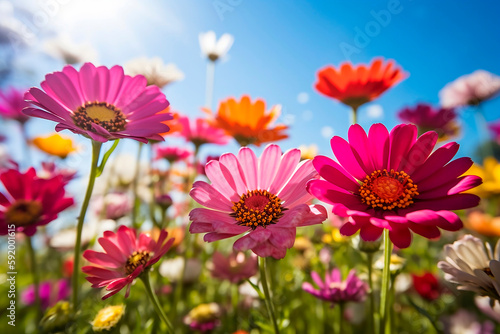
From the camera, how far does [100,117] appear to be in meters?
0.71

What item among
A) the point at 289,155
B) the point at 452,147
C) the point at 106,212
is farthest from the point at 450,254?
the point at 106,212

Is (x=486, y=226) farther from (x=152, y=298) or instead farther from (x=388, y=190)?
(x=152, y=298)

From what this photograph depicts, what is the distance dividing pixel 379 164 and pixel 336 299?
0.45 metres

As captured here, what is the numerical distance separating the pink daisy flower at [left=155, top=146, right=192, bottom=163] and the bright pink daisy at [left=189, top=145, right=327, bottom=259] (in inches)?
46.5

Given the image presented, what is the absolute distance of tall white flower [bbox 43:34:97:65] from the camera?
2037 mm

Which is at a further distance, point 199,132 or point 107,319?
point 199,132

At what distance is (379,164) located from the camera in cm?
64

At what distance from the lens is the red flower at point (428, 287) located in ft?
4.10

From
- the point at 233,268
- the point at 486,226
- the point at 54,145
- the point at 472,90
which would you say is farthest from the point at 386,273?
the point at 472,90

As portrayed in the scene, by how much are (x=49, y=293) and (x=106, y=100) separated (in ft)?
4.30

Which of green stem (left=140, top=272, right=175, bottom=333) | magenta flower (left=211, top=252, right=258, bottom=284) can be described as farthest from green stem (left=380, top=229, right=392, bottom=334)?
magenta flower (left=211, top=252, right=258, bottom=284)

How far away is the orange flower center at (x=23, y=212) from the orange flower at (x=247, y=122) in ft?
2.17

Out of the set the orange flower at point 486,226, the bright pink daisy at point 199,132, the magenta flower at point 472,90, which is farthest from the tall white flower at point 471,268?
the magenta flower at point 472,90

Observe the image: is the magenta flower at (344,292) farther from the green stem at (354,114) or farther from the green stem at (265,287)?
the green stem at (354,114)
